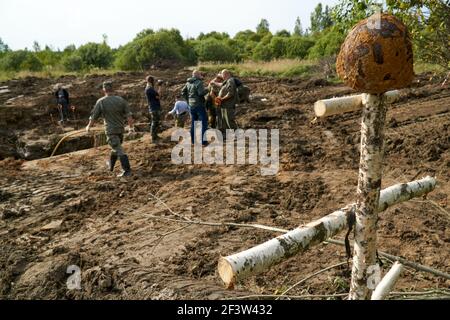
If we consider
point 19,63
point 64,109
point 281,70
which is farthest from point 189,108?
point 19,63

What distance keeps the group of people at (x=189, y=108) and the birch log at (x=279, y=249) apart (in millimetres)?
5641

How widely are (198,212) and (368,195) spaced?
13.9 ft

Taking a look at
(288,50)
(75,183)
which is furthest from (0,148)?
(288,50)

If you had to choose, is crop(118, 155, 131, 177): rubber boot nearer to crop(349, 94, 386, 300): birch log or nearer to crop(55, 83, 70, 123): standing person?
crop(349, 94, 386, 300): birch log

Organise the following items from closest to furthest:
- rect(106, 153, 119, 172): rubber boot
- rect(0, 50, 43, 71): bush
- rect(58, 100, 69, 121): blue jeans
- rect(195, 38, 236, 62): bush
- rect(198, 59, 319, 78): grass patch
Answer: rect(106, 153, 119, 172): rubber boot < rect(58, 100, 69, 121): blue jeans < rect(198, 59, 319, 78): grass patch < rect(0, 50, 43, 71): bush < rect(195, 38, 236, 62): bush

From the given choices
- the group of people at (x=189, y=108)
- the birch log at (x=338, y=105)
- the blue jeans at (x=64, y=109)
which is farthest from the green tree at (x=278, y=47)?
the birch log at (x=338, y=105)

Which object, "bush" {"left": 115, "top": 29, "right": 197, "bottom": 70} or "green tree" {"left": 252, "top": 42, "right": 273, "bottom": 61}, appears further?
"green tree" {"left": 252, "top": 42, "right": 273, "bottom": 61}

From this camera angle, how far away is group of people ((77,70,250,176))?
276 inches

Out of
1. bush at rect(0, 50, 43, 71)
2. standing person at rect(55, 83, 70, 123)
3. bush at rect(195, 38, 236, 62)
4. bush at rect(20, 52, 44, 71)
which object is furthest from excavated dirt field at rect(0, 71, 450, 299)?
bush at rect(0, 50, 43, 71)

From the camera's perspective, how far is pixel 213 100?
383 inches

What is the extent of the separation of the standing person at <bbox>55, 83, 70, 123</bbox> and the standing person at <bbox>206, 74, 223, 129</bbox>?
6.33 meters
